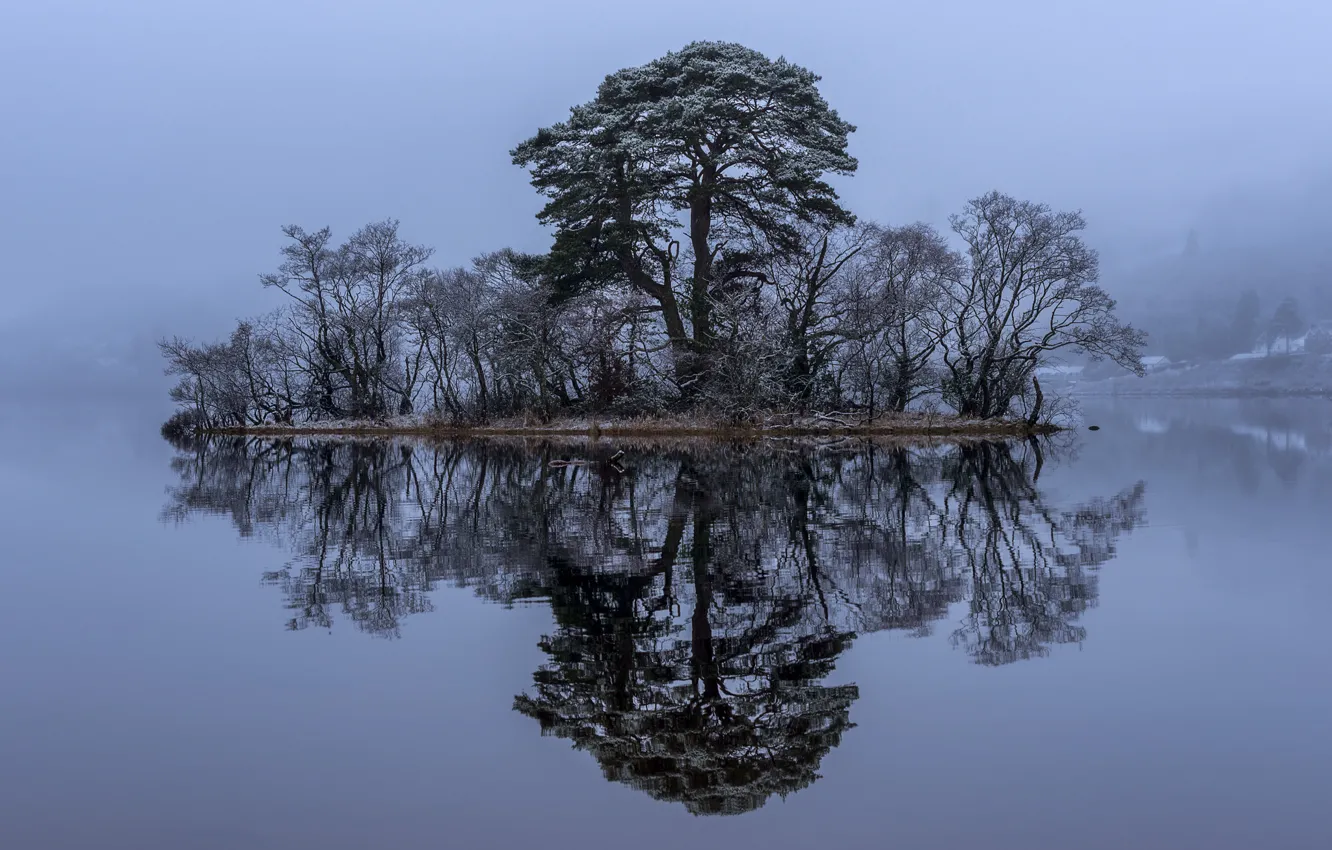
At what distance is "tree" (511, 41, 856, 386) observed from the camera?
38875mm

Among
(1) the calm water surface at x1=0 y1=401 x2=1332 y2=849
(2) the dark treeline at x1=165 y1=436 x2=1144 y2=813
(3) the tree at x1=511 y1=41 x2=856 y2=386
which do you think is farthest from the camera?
(3) the tree at x1=511 y1=41 x2=856 y2=386

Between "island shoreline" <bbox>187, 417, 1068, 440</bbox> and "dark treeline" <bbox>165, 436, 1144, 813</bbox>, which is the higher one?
"dark treeline" <bbox>165, 436, 1144, 813</bbox>

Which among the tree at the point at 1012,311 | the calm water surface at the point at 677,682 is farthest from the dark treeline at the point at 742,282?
the calm water surface at the point at 677,682

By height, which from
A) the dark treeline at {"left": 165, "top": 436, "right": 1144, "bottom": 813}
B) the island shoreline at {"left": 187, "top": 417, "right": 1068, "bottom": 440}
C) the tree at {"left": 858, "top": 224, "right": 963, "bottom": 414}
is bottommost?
the island shoreline at {"left": 187, "top": 417, "right": 1068, "bottom": 440}

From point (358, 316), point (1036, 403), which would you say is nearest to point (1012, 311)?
point (1036, 403)

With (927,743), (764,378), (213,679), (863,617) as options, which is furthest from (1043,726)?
(764,378)

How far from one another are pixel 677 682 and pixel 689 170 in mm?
37500

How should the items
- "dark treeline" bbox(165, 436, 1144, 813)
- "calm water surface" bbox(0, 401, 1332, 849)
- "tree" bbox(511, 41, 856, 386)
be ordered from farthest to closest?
"tree" bbox(511, 41, 856, 386), "dark treeline" bbox(165, 436, 1144, 813), "calm water surface" bbox(0, 401, 1332, 849)

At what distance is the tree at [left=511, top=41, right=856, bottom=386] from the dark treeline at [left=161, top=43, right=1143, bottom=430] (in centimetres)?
10

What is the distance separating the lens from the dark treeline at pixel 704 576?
5.48 meters

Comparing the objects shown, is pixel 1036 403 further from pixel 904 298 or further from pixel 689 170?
pixel 689 170

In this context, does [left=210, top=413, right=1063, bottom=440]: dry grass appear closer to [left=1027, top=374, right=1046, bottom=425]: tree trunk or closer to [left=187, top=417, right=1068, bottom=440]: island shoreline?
[left=187, top=417, right=1068, bottom=440]: island shoreline

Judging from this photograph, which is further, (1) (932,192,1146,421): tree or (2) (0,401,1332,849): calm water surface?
(1) (932,192,1146,421): tree

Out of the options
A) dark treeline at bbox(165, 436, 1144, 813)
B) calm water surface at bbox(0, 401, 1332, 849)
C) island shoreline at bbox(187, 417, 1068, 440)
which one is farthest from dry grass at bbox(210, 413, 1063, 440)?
calm water surface at bbox(0, 401, 1332, 849)
